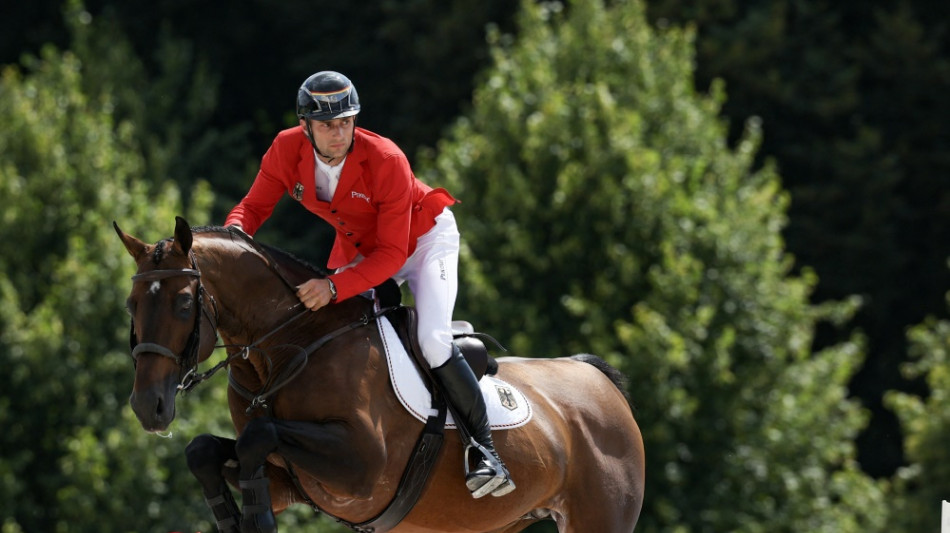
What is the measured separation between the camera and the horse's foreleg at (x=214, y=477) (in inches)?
275

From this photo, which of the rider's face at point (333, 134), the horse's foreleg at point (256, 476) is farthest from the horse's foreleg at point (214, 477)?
the rider's face at point (333, 134)

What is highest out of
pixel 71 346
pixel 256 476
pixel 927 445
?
pixel 256 476

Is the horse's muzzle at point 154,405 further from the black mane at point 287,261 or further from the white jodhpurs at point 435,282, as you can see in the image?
the white jodhpurs at point 435,282

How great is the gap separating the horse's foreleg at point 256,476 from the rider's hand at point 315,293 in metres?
0.66

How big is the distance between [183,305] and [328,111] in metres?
1.13

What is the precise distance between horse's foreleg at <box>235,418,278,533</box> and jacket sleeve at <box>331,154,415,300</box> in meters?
0.80

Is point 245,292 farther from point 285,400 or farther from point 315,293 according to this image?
point 285,400

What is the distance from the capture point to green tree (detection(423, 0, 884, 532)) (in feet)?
63.8

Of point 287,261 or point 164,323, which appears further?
point 287,261

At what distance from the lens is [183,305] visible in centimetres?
668

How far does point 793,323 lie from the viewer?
69.8ft

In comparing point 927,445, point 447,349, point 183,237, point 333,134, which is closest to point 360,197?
point 333,134

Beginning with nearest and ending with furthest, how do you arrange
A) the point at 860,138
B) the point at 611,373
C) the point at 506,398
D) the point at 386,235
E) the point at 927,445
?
1. the point at 386,235
2. the point at 506,398
3. the point at 611,373
4. the point at 927,445
5. the point at 860,138

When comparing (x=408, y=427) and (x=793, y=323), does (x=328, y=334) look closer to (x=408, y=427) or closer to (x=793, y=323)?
(x=408, y=427)
